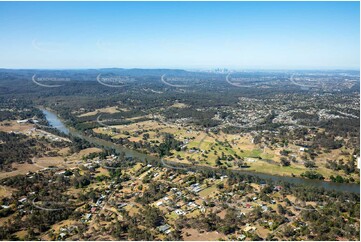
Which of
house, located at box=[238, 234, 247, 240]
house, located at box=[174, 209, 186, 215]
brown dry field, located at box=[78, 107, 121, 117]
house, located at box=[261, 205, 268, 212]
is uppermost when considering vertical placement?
house, located at box=[238, 234, 247, 240]

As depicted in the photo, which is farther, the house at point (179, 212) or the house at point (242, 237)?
the house at point (179, 212)

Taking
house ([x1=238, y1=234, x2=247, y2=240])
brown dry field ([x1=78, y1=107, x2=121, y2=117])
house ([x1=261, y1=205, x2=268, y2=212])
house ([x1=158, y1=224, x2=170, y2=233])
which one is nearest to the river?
brown dry field ([x1=78, y1=107, x2=121, y2=117])

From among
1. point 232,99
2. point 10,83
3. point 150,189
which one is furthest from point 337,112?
point 10,83

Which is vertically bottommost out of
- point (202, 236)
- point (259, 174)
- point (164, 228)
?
point (259, 174)

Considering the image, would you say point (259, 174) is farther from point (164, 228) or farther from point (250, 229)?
point (164, 228)

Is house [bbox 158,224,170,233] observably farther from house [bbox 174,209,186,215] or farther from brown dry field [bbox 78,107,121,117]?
brown dry field [bbox 78,107,121,117]

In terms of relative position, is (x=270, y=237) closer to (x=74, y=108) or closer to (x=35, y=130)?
(x=35, y=130)

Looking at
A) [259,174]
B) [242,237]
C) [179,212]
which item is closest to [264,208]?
[242,237]

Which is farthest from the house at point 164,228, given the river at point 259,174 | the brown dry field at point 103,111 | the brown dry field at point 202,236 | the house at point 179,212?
the brown dry field at point 103,111

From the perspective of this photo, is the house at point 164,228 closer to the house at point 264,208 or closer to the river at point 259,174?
the house at point 264,208

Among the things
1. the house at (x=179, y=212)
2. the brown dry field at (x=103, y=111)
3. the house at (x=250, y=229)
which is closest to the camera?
the house at (x=250, y=229)

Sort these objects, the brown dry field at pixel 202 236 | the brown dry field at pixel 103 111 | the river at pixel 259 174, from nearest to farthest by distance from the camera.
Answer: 1. the brown dry field at pixel 202 236
2. the river at pixel 259 174
3. the brown dry field at pixel 103 111
